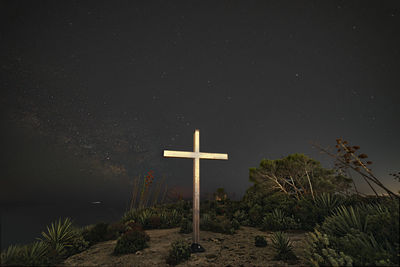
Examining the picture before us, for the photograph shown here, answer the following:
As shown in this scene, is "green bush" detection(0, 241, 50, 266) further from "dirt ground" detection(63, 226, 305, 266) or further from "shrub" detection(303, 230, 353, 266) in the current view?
"shrub" detection(303, 230, 353, 266)

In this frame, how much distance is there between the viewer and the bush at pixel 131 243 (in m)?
5.01

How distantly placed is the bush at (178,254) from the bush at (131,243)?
47.4 inches

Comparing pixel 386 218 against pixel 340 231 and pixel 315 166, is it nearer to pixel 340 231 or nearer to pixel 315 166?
pixel 340 231

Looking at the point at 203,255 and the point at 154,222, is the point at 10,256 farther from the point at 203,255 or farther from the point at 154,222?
the point at 154,222

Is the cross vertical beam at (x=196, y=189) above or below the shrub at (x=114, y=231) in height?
above

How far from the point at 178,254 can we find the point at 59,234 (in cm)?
372

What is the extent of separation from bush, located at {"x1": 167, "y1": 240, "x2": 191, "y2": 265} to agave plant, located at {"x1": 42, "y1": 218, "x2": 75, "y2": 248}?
319cm

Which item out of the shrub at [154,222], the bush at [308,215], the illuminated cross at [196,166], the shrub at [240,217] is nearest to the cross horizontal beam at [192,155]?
the illuminated cross at [196,166]

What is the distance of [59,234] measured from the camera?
5094mm

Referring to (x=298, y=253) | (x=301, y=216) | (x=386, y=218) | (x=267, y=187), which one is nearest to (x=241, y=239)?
(x=298, y=253)

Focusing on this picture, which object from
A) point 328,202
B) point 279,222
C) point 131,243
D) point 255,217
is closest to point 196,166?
point 131,243

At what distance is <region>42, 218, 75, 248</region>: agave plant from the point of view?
16.2 feet

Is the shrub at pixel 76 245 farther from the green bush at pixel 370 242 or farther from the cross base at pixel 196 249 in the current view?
→ the green bush at pixel 370 242

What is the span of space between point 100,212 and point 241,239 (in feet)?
22.8
